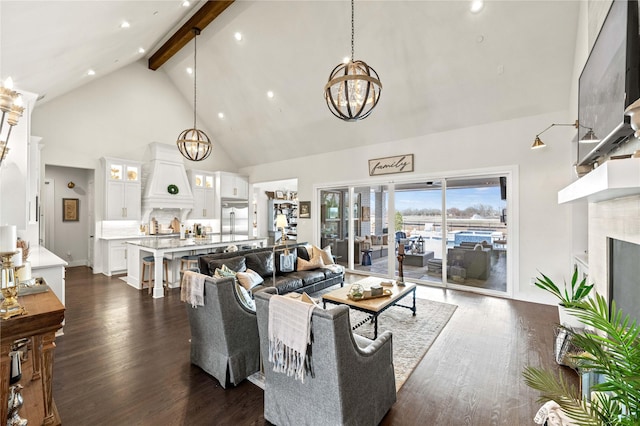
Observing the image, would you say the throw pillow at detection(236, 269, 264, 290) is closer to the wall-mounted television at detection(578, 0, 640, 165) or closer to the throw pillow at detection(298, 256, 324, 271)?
the throw pillow at detection(298, 256, 324, 271)

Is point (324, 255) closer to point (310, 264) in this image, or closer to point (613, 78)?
point (310, 264)

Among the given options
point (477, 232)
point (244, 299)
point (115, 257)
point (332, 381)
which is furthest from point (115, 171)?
point (477, 232)

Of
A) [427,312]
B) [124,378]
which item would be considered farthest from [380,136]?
[124,378]

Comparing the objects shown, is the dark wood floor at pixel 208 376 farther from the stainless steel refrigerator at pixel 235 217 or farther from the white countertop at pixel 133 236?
the stainless steel refrigerator at pixel 235 217

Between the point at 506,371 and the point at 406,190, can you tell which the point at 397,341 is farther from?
the point at 406,190

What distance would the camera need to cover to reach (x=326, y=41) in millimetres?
5070

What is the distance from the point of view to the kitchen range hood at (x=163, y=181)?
757cm

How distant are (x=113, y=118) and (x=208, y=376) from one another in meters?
7.55

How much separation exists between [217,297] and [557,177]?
5414mm

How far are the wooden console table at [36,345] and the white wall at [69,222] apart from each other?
6.96 meters

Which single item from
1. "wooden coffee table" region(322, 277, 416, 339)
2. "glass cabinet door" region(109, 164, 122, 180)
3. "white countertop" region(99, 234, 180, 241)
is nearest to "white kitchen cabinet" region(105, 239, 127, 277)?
"white countertop" region(99, 234, 180, 241)

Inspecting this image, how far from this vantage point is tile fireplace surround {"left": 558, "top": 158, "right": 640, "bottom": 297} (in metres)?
1.06

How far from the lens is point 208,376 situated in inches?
102

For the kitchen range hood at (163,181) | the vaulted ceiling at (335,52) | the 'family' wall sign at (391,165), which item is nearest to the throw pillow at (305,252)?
the 'family' wall sign at (391,165)
